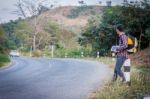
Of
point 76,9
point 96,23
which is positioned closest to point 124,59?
point 76,9

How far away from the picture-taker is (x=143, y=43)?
24.7 m

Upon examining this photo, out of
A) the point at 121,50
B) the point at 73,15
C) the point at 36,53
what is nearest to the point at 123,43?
the point at 121,50

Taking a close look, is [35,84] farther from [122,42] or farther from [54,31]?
[54,31]

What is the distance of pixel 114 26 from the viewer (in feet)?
86.3

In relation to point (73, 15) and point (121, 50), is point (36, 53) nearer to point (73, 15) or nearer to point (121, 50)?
point (73, 15)

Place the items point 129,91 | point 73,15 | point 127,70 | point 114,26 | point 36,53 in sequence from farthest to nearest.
Answer: point 36,53 < point 114,26 < point 73,15 < point 127,70 < point 129,91

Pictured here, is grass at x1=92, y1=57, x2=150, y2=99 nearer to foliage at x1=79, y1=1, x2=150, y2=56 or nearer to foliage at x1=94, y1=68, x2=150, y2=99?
foliage at x1=94, y1=68, x2=150, y2=99

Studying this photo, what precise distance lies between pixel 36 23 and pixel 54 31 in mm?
3007

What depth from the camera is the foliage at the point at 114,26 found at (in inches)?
952

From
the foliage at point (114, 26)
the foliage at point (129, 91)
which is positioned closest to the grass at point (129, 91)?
the foliage at point (129, 91)

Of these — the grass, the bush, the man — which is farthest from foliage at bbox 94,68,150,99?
the bush

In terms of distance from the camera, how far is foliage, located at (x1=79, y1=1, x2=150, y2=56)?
24172mm

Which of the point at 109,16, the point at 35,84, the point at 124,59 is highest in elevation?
the point at 109,16

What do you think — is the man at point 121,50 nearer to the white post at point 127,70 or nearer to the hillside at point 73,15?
the white post at point 127,70
